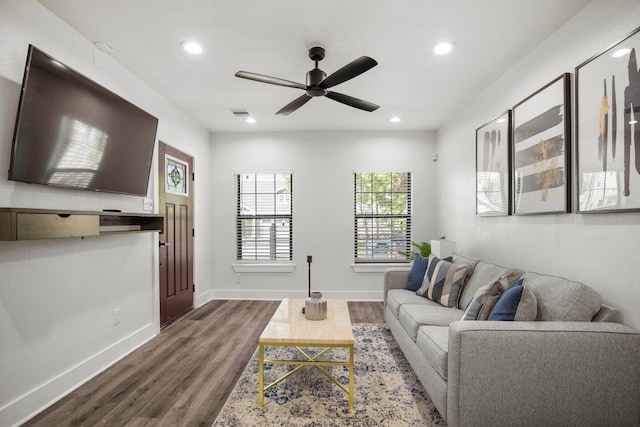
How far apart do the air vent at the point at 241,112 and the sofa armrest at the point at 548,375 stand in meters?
3.50

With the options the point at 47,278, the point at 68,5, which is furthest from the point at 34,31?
the point at 47,278

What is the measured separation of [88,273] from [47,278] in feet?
1.20

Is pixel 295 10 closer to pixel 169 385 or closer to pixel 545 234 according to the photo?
pixel 545 234

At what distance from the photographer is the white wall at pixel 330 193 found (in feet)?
16.4

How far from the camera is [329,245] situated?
5020 mm

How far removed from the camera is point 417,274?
3.56 meters

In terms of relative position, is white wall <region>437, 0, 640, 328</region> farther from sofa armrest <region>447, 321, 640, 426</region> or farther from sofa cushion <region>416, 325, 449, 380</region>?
sofa cushion <region>416, 325, 449, 380</region>

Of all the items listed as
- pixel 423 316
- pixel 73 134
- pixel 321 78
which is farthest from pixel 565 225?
pixel 73 134

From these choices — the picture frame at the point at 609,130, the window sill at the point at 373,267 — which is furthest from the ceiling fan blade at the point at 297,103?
the window sill at the point at 373,267

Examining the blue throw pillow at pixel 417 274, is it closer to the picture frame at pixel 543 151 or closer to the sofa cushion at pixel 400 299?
the sofa cushion at pixel 400 299

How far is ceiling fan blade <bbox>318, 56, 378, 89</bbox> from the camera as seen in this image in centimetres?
215

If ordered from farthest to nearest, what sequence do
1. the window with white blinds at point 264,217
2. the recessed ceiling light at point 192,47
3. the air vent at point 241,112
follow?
the window with white blinds at point 264,217, the air vent at point 241,112, the recessed ceiling light at point 192,47

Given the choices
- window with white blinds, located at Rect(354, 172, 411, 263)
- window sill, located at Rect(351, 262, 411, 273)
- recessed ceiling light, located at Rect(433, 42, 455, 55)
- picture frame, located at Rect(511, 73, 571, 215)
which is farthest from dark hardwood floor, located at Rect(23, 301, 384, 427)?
recessed ceiling light, located at Rect(433, 42, 455, 55)

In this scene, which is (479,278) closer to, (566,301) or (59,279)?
(566,301)
